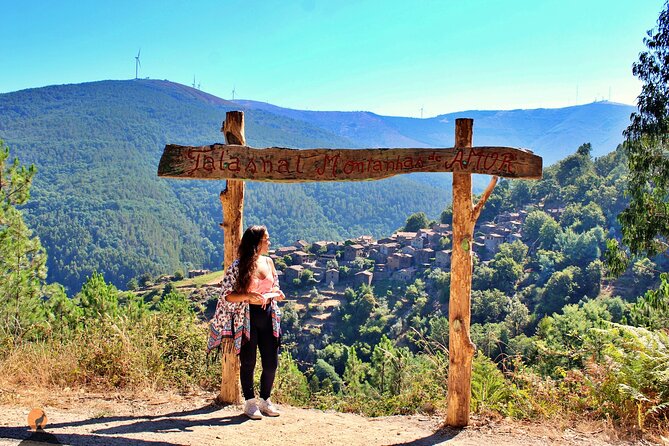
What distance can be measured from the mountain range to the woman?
248 feet

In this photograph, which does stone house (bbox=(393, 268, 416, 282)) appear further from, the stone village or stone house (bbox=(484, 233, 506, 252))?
stone house (bbox=(484, 233, 506, 252))

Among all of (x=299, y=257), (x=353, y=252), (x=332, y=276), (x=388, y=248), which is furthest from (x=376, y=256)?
(x=299, y=257)

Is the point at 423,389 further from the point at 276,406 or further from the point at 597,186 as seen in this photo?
the point at 597,186

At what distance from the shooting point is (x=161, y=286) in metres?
57.1

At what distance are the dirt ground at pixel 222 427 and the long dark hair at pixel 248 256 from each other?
0.96m

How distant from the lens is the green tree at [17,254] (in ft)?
40.0

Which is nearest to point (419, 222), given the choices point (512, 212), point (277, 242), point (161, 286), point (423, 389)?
point (512, 212)

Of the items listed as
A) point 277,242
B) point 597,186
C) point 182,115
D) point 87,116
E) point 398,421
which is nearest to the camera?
point 398,421

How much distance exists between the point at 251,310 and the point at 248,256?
0.38 m

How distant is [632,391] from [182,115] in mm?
187689

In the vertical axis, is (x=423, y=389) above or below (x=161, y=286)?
above

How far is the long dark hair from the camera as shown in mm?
3707

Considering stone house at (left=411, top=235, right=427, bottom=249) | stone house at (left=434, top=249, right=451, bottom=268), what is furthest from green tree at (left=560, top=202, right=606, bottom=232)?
stone house at (left=411, top=235, right=427, bottom=249)

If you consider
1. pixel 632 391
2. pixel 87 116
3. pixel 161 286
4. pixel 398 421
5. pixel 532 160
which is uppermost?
pixel 87 116
